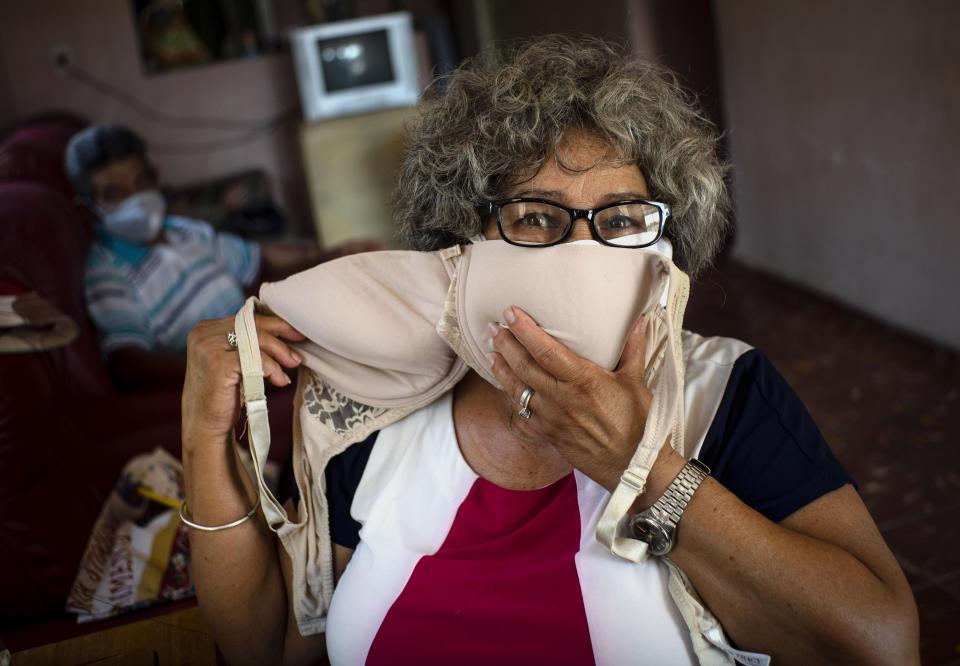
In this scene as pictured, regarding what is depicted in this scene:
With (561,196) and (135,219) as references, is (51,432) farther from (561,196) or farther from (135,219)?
(135,219)

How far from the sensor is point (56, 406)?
1.74 metres

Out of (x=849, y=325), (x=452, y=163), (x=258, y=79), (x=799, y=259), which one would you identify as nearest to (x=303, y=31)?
(x=258, y=79)

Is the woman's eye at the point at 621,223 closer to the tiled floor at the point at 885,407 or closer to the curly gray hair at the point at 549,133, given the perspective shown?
the curly gray hair at the point at 549,133

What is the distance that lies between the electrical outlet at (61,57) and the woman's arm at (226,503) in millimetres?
5081

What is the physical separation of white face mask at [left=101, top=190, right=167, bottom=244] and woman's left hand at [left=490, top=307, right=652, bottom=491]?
86.1 inches

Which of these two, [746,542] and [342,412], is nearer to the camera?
[746,542]

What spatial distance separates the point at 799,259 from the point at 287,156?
348cm

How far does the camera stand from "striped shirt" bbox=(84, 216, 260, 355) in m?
2.64

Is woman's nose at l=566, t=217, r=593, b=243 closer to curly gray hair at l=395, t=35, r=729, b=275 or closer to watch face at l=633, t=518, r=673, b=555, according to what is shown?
curly gray hair at l=395, t=35, r=729, b=275

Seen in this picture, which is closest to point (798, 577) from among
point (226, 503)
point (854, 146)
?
point (226, 503)

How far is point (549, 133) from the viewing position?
1.20 metres

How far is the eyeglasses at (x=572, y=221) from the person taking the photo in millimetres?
1172

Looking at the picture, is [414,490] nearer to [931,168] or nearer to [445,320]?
[445,320]

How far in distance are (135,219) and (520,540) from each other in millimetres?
2192
